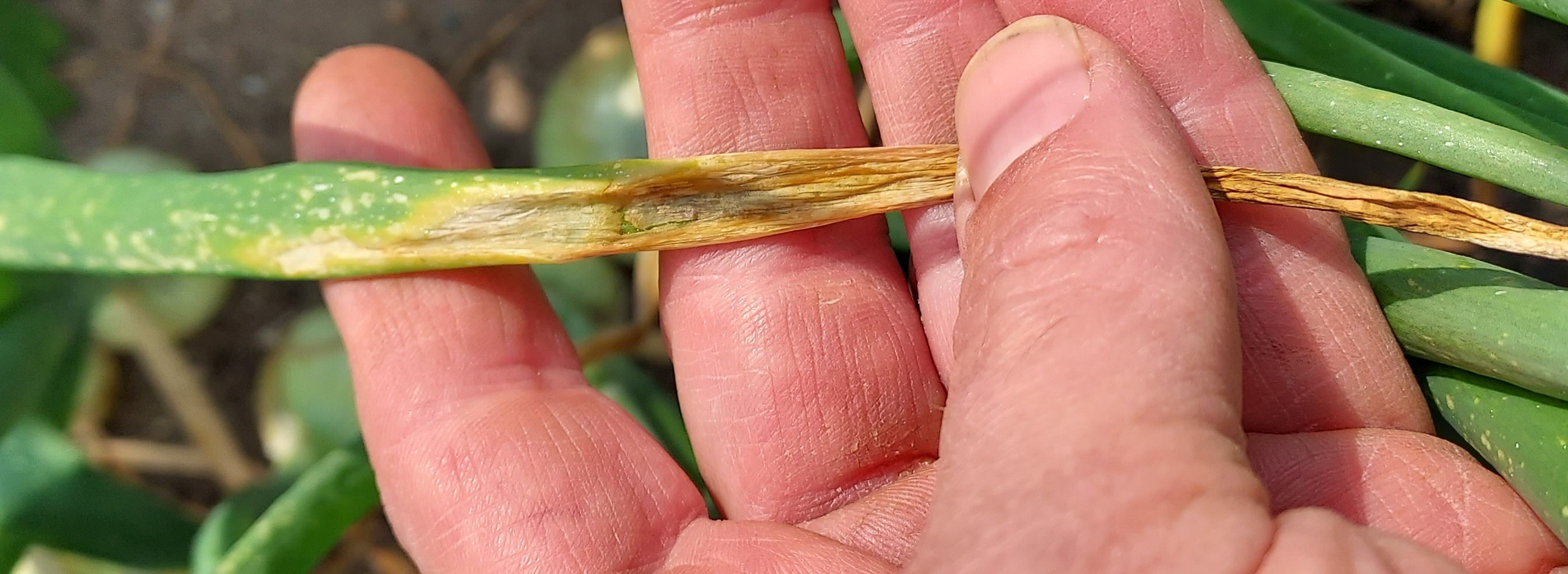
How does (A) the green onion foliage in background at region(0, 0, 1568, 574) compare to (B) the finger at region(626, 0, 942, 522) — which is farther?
(B) the finger at region(626, 0, 942, 522)

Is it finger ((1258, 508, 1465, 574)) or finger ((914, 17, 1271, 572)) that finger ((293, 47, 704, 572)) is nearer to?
finger ((914, 17, 1271, 572))

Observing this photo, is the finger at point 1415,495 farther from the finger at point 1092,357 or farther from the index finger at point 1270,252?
the finger at point 1092,357

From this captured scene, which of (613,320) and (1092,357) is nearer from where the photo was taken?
(1092,357)

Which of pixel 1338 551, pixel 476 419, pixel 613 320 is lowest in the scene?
pixel 613 320

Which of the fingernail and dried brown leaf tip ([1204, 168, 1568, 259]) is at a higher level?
the fingernail

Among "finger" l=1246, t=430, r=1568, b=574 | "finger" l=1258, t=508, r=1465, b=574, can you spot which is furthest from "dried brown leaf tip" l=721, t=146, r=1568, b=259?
"finger" l=1258, t=508, r=1465, b=574

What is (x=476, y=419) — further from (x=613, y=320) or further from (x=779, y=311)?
(x=613, y=320)

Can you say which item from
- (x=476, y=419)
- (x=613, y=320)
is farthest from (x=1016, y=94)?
→ (x=613, y=320)
